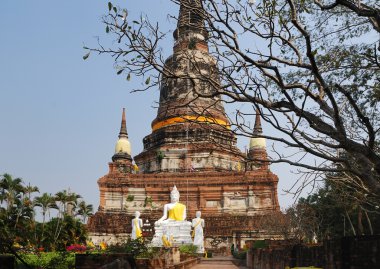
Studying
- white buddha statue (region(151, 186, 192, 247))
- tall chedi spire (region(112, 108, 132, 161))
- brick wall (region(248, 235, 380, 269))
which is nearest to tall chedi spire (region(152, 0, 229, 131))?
brick wall (region(248, 235, 380, 269))

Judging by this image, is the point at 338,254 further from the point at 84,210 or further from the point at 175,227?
the point at 84,210

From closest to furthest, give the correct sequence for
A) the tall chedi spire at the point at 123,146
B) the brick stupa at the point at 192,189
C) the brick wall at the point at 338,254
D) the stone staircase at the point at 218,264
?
the brick wall at the point at 338,254, the stone staircase at the point at 218,264, the brick stupa at the point at 192,189, the tall chedi spire at the point at 123,146

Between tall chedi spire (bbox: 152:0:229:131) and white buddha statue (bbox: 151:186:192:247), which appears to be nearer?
tall chedi spire (bbox: 152:0:229:131)

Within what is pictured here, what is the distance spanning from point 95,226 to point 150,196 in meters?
4.21

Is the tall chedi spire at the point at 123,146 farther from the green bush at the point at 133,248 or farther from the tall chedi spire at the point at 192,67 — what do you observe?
the green bush at the point at 133,248

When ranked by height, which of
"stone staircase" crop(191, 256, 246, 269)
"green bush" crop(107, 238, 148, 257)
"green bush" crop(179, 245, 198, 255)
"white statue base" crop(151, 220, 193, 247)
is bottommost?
"stone staircase" crop(191, 256, 246, 269)

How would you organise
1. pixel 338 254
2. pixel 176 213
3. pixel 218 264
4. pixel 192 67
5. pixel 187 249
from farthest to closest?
pixel 176 213 → pixel 187 249 → pixel 218 264 → pixel 192 67 → pixel 338 254

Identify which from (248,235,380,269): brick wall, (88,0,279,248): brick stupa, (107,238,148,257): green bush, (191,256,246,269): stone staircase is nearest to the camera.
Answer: (248,235,380,269): brick wall

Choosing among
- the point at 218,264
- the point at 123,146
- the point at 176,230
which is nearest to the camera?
the point at 218,264

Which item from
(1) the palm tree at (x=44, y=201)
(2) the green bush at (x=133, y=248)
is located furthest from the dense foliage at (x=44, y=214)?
(2) the green bush at (x=133, y=248)

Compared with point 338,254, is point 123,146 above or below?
above

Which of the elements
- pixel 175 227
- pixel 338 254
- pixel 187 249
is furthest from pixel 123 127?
pixel 338 254

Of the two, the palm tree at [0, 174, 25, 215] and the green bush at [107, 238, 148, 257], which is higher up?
the palm tree at [0, 174, 25, 215]

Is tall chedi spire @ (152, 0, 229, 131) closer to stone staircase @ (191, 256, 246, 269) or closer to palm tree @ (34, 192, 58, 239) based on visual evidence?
stone staircase @ (191, 256, 246, 269)
